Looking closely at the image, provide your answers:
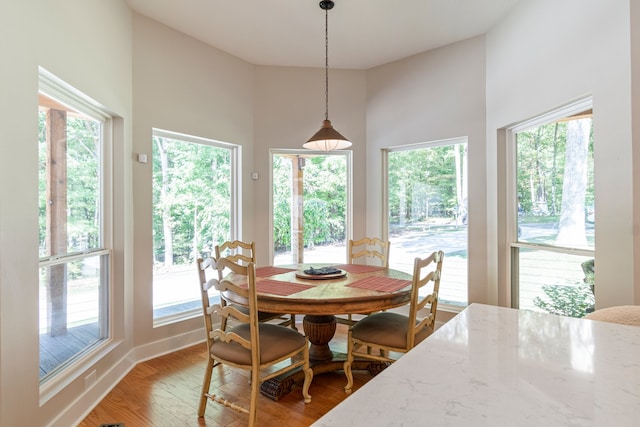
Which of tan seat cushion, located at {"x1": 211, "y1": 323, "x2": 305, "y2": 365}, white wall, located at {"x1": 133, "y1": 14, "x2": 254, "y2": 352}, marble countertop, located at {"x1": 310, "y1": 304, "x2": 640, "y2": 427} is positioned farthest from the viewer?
white wall, located at {"x1": 133, "y1": 14, "x2": 254, "y2": 352}

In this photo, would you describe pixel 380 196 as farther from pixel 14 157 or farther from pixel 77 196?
pixel 14 157

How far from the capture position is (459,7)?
9.45 feet

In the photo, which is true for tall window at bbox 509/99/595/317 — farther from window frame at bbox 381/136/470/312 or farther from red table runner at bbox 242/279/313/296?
red table runner at bbox 242/279/313/296

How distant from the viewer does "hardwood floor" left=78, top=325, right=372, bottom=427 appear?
2.15 metres

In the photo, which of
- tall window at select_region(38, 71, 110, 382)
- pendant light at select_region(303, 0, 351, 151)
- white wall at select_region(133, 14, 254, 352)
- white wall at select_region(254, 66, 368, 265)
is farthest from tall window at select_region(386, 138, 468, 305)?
tall window at select_region(38, 71, 110, 382)

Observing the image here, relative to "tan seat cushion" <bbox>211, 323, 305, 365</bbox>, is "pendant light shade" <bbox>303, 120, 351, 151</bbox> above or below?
above

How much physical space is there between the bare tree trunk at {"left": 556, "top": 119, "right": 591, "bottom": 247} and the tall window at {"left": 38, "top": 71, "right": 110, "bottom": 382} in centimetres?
322

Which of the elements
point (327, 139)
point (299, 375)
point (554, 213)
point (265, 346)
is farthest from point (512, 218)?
point (265, 346)

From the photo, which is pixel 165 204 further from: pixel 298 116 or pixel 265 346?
pixel 265 346

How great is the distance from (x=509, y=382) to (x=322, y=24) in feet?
10.5

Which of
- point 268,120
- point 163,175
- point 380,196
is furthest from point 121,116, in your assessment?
point 380,196

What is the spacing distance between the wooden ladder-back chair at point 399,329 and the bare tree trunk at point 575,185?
2.95ft

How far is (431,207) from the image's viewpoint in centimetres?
381

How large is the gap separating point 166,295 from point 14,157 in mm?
1956
